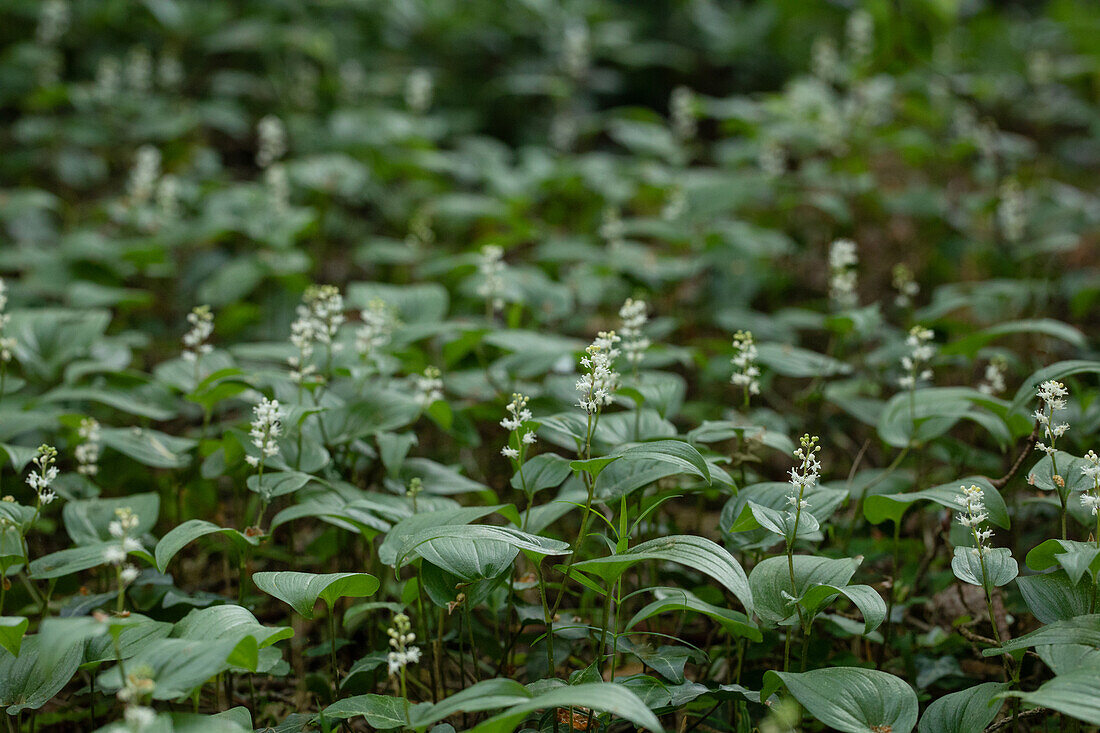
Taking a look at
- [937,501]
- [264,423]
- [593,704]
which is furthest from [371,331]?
[937,501]

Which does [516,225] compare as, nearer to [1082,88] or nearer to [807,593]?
[807,593]

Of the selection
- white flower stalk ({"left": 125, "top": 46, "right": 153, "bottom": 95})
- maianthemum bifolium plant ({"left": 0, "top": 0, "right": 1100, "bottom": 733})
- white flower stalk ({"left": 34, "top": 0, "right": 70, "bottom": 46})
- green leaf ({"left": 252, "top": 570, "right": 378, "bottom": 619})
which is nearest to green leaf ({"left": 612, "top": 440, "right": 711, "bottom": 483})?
maianthemum bifolium plant ({"left": 0, "top": 0, "right": 1100, "bottom": 733})

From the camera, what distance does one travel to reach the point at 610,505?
2602 millimetres

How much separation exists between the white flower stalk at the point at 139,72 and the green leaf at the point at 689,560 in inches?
245

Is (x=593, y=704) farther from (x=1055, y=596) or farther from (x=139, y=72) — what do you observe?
(x=139, y=72)

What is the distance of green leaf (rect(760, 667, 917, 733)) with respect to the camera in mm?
1929

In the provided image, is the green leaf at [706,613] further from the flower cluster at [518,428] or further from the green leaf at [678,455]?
the flower cluster at [518,428]

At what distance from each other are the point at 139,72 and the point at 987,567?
272 inches

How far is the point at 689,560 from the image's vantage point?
201 centimetres

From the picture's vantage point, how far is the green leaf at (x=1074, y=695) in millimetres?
1641

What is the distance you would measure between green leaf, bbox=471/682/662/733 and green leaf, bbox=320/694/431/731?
0.30 meters

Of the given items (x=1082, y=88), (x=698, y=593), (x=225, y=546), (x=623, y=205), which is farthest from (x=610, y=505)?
(x=1082, y=88)

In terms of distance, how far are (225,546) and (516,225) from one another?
2.71m

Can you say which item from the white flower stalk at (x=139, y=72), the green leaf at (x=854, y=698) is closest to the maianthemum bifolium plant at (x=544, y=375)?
the green leaf at (x=854, y=698)
